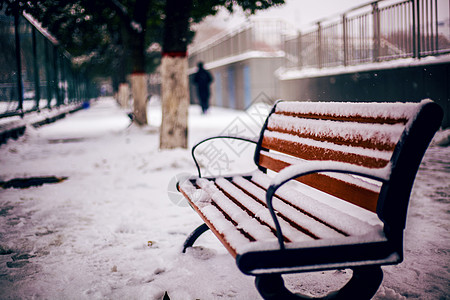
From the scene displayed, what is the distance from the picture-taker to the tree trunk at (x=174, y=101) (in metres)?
6.84

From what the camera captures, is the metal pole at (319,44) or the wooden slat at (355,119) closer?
the wooden slat at (355,119)

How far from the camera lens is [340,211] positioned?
6.71ft

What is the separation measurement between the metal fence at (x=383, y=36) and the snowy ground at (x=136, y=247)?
3.60m

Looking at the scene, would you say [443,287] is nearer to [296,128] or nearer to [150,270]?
[296,128]

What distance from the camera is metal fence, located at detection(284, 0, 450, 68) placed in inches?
328

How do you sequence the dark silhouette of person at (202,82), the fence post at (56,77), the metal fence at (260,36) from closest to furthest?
the fence post at (56,77), the dark silhouette of person at (202,82), the metal fence at (260,36)

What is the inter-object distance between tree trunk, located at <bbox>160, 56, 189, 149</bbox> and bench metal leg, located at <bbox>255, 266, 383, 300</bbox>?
17.4ft

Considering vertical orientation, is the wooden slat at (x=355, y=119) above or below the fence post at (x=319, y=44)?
below

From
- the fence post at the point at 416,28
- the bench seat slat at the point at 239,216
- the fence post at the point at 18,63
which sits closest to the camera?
the bench seat slat at the point at 239,216

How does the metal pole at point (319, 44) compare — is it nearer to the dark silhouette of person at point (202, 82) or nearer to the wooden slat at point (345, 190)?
the dark silhouette of person at point (202, 82)

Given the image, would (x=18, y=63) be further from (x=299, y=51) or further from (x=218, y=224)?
(x=218, y=224)

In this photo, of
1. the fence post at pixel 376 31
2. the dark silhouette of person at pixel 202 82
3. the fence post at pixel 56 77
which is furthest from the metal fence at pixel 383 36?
the fence post at pixel 56 77

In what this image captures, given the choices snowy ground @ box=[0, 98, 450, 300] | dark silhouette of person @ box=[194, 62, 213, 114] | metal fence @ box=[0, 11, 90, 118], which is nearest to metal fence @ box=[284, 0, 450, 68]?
snowy ground @ box=[0, 98, 450, 300]

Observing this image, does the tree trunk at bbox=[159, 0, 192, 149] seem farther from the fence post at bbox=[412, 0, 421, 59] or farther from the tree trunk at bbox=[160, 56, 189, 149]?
the fence post at bbox=[412, 0, 421, 59]
